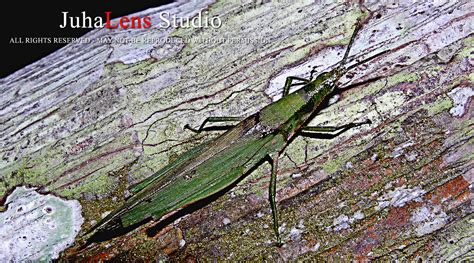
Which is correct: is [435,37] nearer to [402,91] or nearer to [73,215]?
[402,91]

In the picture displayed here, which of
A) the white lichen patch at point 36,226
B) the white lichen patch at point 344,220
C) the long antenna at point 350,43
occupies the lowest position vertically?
the white lichen patch at point 344,220

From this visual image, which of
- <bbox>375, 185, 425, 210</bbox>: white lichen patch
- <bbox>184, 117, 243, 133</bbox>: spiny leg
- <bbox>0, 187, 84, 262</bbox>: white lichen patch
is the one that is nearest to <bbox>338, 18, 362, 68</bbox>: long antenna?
<bbox>184, 117, 243, 133</bbox>: spiny leg

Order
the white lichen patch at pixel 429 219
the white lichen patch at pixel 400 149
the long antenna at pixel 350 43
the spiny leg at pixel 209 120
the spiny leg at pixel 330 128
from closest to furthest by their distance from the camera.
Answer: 1. the white lichen patch at pixel 429 219
2. the white lichen patch at pixel 400 149
3. the spiny leg at pixel 330 128
4. the long antenna at pixel 350 43
5. the spiny leg at pixel 209 120

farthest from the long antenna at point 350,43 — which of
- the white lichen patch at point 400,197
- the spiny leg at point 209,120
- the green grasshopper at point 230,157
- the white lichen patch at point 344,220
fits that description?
the white lichen patch at point 344,220

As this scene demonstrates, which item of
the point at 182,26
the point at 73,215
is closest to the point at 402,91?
the point at 182,26

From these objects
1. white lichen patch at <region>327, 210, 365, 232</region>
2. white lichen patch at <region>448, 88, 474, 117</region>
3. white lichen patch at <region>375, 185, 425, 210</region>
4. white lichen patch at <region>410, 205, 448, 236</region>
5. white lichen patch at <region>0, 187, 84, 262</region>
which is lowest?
white lichen patch at <region>410, 205, 448, 236</region>

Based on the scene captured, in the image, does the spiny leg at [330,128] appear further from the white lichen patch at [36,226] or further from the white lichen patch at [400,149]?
the white lichen patch at [36,226]

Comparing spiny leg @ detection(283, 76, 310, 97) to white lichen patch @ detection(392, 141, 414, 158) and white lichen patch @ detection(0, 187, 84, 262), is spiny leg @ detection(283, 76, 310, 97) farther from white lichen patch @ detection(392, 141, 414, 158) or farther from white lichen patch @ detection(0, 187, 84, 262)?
white lichen patch @ detection(0, 187, 84, 262)

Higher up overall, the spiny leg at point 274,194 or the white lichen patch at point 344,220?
the spiny leg at point 274,194

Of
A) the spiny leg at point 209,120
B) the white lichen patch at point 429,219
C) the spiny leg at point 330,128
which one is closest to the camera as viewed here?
the white lichen patch at point 429,219
